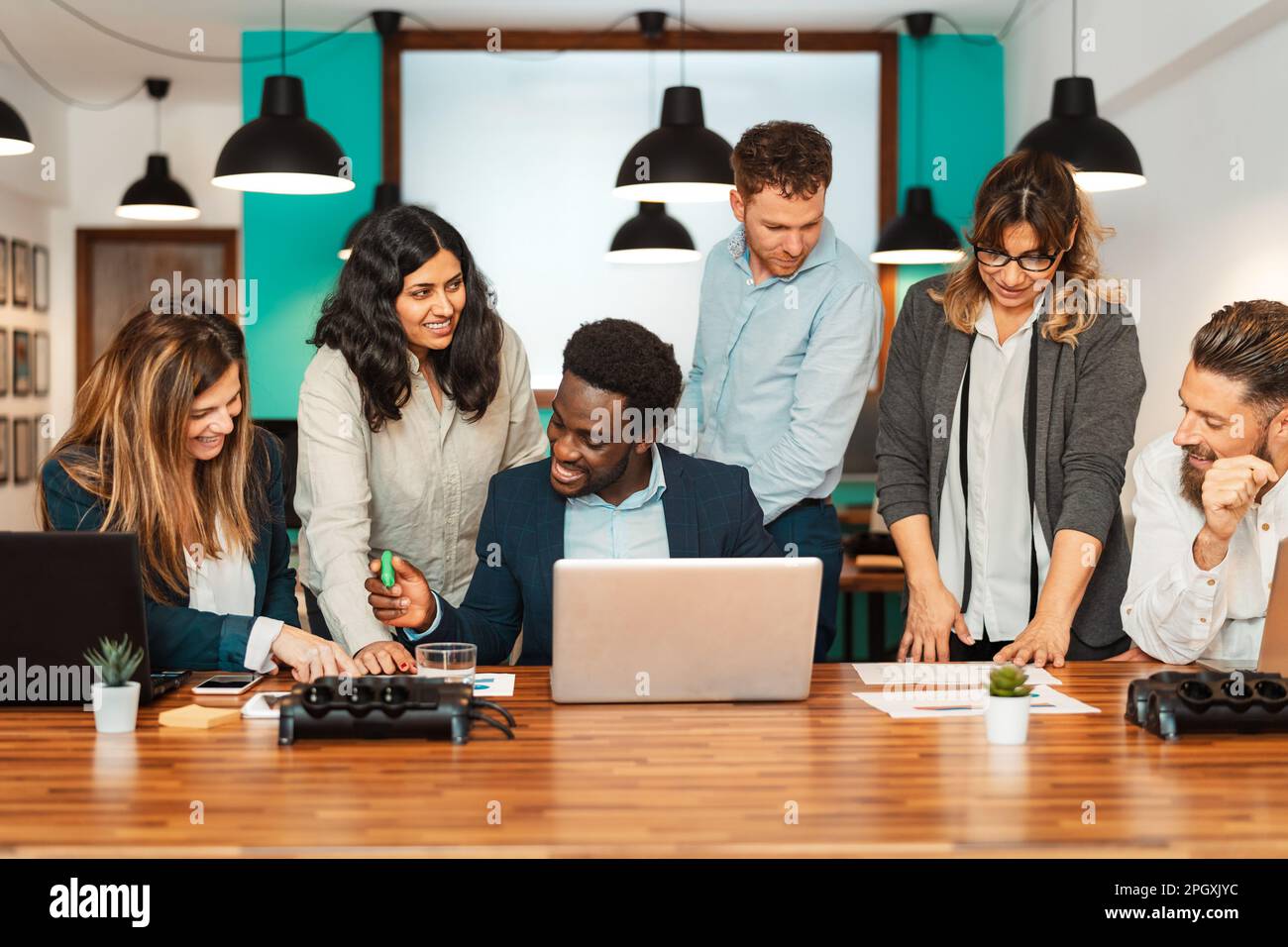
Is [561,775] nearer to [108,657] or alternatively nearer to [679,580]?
[679,580]

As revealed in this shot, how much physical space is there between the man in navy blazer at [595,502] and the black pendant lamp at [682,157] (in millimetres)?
2144

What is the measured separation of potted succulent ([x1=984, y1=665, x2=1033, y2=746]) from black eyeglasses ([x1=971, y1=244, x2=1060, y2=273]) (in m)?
0.97

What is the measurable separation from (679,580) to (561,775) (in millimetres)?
375

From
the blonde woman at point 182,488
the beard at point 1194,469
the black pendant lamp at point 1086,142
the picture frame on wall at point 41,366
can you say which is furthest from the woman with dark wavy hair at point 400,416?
the picture frame on wall at point 41,366

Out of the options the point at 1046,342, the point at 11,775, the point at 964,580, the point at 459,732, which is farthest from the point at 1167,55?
the point at 11,775

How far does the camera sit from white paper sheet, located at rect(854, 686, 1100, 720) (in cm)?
204

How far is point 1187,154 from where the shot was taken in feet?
15.7

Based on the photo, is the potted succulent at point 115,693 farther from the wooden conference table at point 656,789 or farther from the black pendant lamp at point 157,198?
the black pendant lamp at point 157,198

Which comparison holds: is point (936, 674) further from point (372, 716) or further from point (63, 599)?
point (63, 599)

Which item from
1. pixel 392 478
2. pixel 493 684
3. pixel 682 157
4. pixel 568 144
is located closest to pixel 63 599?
pixel 493 684

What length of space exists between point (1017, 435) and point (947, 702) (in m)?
0.73

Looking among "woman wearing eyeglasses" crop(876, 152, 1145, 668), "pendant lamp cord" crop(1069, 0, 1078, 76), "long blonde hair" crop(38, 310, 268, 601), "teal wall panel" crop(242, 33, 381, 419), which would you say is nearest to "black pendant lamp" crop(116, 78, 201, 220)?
"teal wall panel" crop(242, 33, 381, 419)

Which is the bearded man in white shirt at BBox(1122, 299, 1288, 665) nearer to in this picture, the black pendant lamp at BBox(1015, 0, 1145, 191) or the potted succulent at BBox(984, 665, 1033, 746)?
the potted succulent at BBox(984, 665, 1033, 746)

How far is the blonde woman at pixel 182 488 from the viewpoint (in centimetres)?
231
